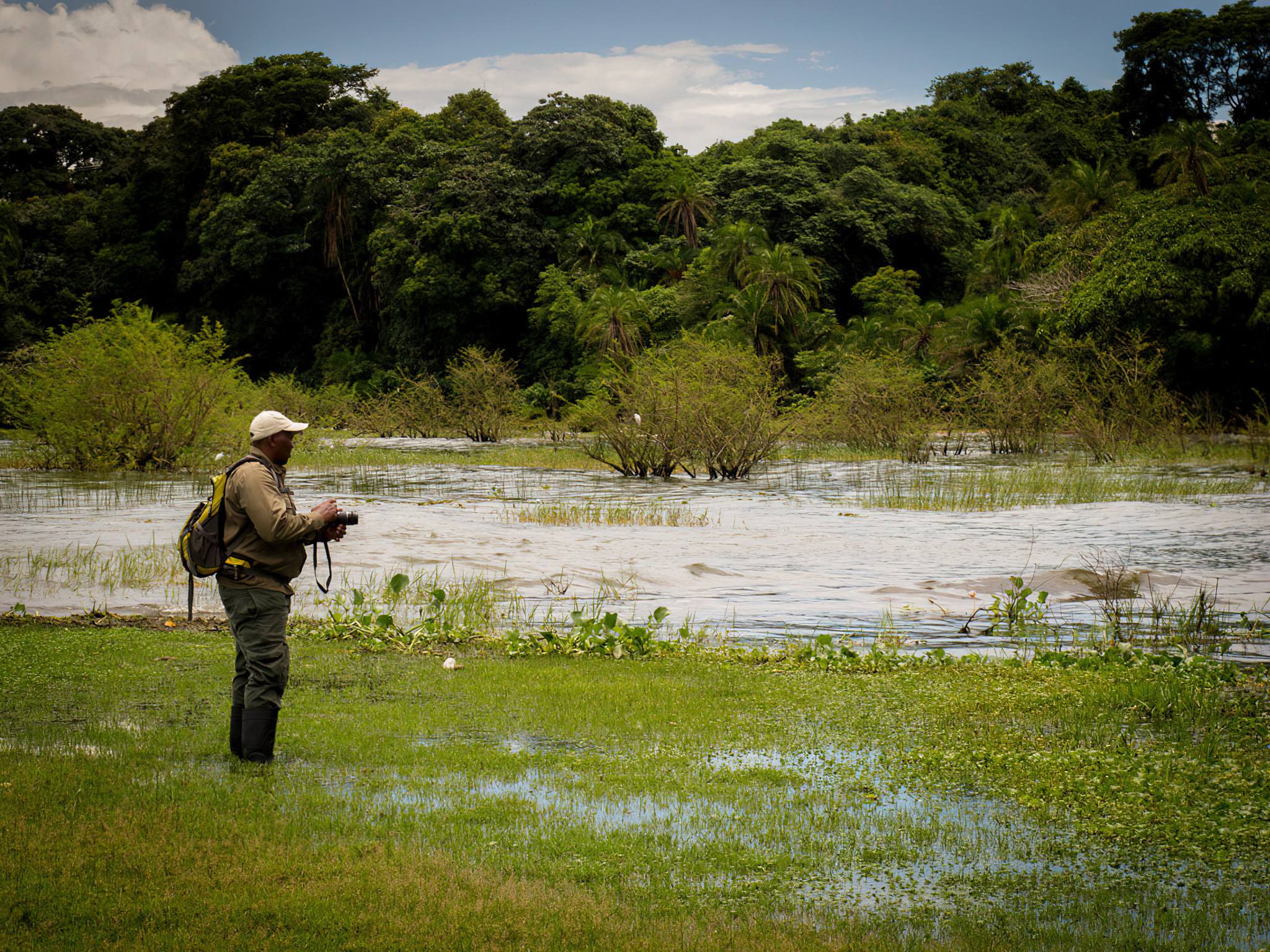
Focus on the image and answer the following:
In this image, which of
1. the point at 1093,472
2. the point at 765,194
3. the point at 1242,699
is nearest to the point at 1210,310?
the point at 1093,472

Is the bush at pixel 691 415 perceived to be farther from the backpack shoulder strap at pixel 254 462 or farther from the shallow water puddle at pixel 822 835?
the shallow water puddle at pixel 822 835

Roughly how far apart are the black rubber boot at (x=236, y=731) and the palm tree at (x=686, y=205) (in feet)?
177

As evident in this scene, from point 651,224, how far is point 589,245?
4.85m

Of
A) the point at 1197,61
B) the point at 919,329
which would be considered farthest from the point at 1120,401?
the point at 1197,61

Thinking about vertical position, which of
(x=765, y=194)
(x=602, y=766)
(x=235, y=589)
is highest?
(x=765, y=194)

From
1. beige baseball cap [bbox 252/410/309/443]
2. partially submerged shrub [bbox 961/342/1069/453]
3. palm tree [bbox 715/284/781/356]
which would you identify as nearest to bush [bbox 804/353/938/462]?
partially submerged shrub [bbox 961/342/1069/453]

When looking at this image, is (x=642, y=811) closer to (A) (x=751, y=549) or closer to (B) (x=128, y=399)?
(A) (x=751, y=549)

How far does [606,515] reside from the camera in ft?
68.8

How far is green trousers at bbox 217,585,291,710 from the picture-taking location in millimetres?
6355

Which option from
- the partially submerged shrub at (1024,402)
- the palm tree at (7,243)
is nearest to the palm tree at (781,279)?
the partially submerged shrub at (1024,402)

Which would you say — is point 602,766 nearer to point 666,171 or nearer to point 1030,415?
point 1030,415

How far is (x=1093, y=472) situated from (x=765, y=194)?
33.7m

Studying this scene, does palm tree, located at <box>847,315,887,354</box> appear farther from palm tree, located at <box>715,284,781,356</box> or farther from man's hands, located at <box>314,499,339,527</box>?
man's hands, located at <box>314,499,339,527</box>

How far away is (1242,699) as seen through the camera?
7.83 m
